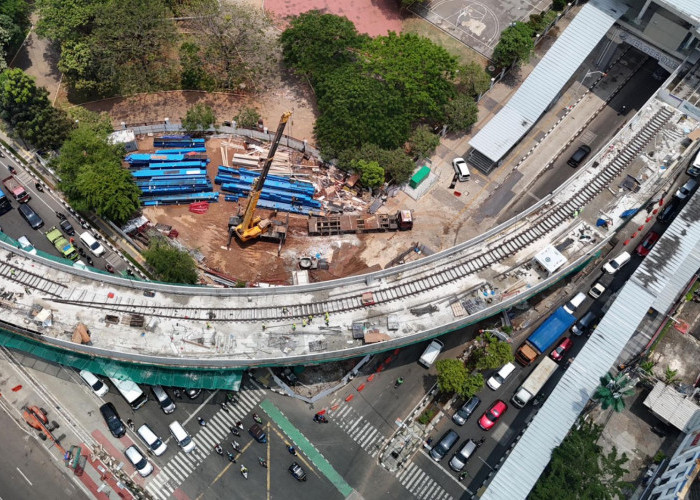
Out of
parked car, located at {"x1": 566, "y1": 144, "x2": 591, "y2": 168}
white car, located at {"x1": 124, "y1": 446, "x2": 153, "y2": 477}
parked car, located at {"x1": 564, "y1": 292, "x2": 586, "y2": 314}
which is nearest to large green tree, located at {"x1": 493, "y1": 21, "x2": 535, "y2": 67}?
parked car, located at {"x1": 566, "y1": 144, "x2": 591, "y2": 168}

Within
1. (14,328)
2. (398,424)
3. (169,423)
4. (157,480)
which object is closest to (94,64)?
(14,328)

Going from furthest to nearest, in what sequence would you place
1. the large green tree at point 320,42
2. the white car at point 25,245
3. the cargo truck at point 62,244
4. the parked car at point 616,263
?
the large green tree at point 320,42 < the parked car at point 616,263 < the cargo truck at point 62,244 < the white car at point 25,245

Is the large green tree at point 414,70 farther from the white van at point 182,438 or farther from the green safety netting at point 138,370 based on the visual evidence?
the white van at point 182,438

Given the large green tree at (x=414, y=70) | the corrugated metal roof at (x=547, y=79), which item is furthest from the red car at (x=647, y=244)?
the large green tree at (x=414, y=70)

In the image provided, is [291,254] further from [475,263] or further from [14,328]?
[14,328]

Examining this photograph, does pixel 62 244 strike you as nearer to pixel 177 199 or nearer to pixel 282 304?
pixel 177 199

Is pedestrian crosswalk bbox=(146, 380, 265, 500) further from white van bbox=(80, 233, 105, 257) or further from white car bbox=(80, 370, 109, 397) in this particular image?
white van bbox=(80, 233, 105, 257)
